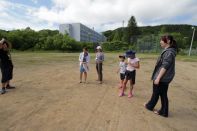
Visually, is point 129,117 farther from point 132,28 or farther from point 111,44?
point 132,28

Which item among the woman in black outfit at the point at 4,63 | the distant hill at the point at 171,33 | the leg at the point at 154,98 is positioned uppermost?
the distant hill at the point at 171,33

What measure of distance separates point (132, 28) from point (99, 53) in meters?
73.8

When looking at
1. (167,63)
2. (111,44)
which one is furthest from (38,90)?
(111,44)

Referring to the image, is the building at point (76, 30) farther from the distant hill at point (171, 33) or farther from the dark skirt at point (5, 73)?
the dark skirt at point (5, 73)

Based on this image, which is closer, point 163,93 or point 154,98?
point 163,93

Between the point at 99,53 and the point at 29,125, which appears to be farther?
the point at 99,53

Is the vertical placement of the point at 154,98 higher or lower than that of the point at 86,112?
higher

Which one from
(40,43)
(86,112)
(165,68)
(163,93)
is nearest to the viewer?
(165,68)

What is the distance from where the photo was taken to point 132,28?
7969 cm

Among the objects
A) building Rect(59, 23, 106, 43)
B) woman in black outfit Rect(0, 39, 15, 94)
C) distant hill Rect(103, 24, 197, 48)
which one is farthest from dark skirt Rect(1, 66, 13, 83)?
building Rect(59, 23, 106, 43)

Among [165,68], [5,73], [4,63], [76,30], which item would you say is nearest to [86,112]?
[165,68]

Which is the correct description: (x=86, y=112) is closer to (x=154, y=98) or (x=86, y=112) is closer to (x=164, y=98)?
(x=154, y=98)

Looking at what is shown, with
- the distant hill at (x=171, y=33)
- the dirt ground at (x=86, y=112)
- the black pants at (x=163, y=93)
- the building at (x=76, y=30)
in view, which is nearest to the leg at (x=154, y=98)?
the black pants at (x=163, y=93)

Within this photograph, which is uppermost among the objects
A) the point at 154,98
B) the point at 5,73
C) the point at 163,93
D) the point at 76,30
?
the point at 76,30
